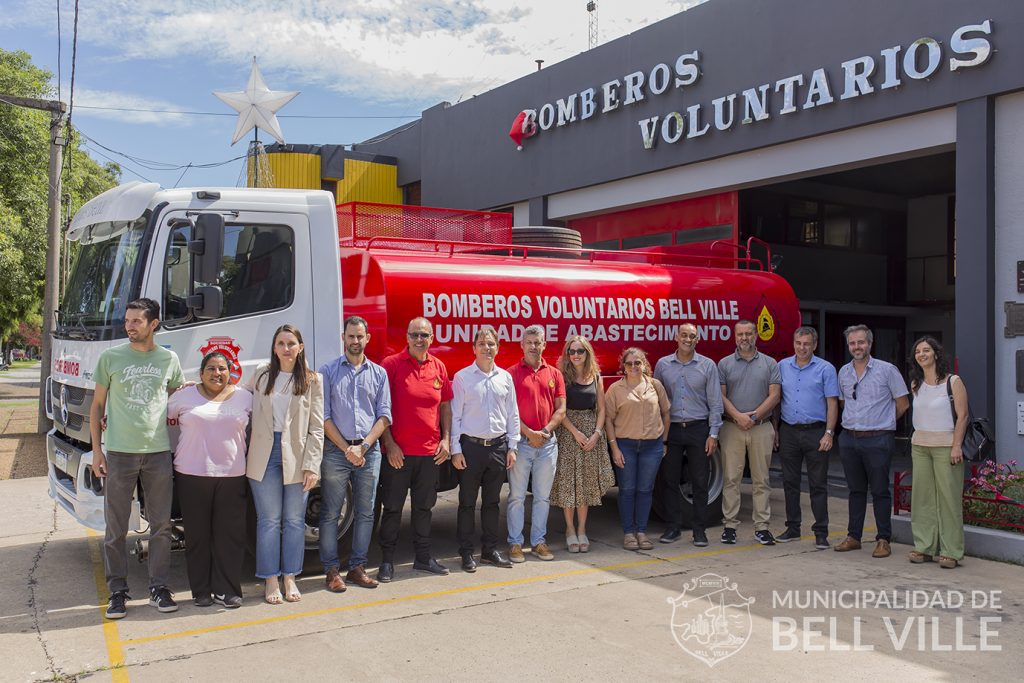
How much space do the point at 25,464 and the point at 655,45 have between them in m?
11.7

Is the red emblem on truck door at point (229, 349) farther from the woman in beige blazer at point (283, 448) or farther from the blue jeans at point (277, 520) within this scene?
the blue jeans at point (277, 520)

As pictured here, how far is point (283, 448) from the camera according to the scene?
587cm

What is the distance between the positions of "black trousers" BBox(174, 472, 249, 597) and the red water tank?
1575 mm

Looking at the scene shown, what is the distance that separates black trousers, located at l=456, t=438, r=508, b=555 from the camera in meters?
6.77

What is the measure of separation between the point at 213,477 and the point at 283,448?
50 centimetres

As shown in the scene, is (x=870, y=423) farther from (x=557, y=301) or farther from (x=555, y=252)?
(x=555, y=252)

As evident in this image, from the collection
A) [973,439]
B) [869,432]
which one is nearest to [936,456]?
[973,439]

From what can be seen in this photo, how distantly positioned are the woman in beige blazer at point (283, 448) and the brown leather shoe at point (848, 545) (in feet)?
15.1

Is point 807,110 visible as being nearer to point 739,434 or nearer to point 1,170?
point 739,434

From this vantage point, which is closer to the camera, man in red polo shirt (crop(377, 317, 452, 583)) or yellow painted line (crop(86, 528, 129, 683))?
yellow painted line (crop(86, 528, 129, 683))

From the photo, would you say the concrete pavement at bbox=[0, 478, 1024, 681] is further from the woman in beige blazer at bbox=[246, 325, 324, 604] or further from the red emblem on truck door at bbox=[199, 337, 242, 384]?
the red emblem on truck door at bbox=[199, 337, 242, 384]

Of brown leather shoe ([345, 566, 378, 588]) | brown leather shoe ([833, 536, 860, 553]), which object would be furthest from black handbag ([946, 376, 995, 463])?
brown leather shoe ([345, 566, 378, 588])

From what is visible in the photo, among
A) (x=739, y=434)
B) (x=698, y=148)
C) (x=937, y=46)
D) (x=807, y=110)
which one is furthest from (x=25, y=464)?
(x=937, y=46)

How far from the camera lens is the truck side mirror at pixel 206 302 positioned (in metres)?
6.04
